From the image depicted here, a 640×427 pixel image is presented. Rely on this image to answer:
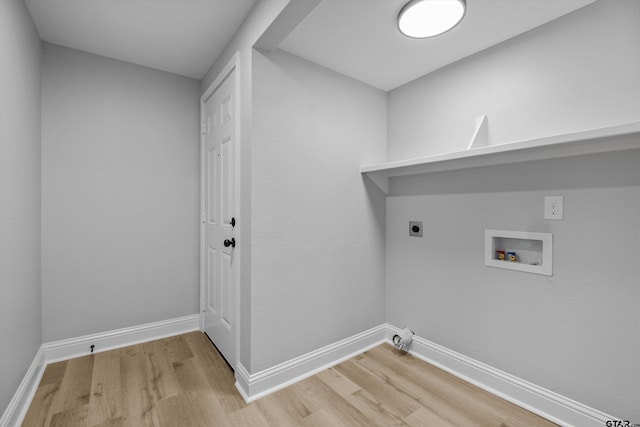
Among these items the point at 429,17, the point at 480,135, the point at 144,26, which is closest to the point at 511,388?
the point at 480,135

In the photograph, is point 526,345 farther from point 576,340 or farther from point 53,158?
point 53,158

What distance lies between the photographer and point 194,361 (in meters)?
2.04

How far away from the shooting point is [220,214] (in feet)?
7.04

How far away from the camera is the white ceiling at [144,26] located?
5.31 ft

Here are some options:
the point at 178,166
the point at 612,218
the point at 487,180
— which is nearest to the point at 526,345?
the point at 612,218

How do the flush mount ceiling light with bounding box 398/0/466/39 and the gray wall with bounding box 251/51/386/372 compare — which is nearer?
the flush mount ceiling light with bounding box 398/0/466/39

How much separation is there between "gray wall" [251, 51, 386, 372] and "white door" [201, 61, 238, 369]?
0.28 metres

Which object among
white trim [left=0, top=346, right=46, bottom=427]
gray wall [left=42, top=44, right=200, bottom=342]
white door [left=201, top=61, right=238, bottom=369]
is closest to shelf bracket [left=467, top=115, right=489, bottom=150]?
white door [left=201, top=61, right=238, bottom=369]

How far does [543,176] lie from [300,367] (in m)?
1.87

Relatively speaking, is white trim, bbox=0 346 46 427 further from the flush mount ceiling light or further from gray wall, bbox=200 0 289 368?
the flush mount ceiling light

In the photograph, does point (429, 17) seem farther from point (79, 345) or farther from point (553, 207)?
point (79, 345)

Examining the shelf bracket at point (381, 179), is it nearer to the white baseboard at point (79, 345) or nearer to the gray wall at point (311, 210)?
the gray wall at point (311, 210)

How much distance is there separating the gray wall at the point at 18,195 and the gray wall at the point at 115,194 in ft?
0.38

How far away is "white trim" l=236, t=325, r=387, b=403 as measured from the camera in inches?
65.1
